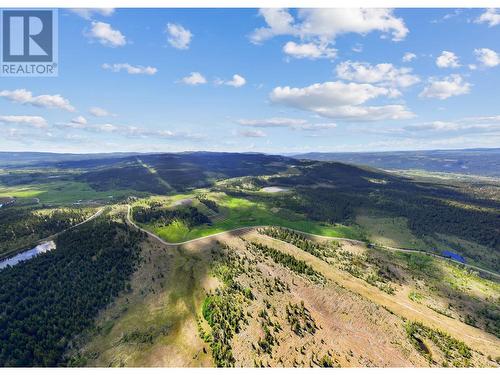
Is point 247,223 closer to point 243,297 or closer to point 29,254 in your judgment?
point 243,297

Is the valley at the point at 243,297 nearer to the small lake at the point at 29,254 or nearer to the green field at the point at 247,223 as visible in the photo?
the green field at the point at 247,223

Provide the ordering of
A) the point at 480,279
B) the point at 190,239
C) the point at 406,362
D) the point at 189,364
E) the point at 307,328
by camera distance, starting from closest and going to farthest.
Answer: the point at 189,364, the point at 406,362, the point at 307,328, the point at 480,279, the point at 190,239

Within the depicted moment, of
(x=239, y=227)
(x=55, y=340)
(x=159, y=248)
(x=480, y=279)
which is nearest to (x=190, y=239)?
(x=159, y=248)

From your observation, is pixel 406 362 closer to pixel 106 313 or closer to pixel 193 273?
pixel 193 273

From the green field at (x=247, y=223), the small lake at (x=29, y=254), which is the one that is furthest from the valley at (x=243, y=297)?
the small lake at (x=29, y=254)

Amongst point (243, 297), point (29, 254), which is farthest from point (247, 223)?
point (29, 254)

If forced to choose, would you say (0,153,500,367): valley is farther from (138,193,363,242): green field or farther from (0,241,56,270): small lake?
(0,241,56,270): small lake

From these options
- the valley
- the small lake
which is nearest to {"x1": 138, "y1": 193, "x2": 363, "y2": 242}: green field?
the valley
